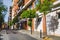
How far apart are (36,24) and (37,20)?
1.27 metres

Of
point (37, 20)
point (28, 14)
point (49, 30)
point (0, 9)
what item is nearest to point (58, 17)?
point (49, 30)

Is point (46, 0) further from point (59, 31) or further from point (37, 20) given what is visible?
point (37, 20)

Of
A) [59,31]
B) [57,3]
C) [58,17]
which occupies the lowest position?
[59,31]

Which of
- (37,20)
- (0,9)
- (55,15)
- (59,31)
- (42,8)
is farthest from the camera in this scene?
(0,9)

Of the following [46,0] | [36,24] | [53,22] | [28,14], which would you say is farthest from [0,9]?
[46,0]

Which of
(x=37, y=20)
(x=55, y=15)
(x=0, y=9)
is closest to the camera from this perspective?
(x=55, y=15)

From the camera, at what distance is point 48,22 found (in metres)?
32.4

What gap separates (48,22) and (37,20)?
1015 cm

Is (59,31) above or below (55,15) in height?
below

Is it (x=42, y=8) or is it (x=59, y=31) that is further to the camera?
(x=59, y=31)

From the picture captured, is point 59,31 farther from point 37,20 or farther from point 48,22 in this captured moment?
point 37,20

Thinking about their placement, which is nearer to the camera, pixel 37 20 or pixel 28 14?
pixel 28 14

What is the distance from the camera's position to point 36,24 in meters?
43.3

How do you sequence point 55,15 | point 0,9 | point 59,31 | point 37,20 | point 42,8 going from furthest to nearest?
point 0,9 → point 37,20 → point 55,15 → point 59,31 → point 42,8
